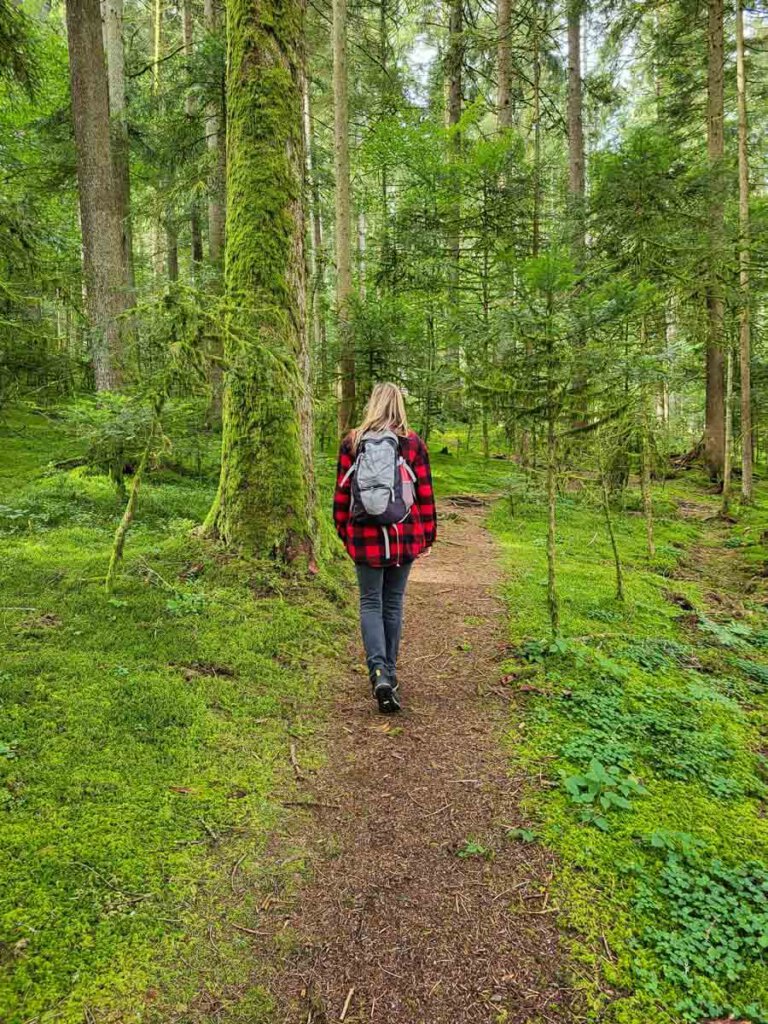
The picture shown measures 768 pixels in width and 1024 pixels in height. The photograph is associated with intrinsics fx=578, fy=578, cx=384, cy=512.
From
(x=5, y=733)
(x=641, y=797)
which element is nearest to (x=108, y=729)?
(x=5, y=733)

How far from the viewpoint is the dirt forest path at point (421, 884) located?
1.97 m

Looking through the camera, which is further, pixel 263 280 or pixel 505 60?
pixel 505 60

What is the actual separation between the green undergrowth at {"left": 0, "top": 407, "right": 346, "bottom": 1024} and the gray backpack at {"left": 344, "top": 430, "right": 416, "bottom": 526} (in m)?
1.30

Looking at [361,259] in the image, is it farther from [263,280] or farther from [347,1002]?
[347,1002]

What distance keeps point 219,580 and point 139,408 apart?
1790mm

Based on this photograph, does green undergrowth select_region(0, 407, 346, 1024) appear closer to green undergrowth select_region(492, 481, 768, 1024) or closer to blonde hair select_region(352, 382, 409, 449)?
green undergrowth select_region(492, 481, 768, 1024)

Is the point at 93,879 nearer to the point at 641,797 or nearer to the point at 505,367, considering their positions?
the point at 641,797

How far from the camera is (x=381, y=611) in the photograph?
3998mm

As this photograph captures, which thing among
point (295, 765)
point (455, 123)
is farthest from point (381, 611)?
point (455, 123)

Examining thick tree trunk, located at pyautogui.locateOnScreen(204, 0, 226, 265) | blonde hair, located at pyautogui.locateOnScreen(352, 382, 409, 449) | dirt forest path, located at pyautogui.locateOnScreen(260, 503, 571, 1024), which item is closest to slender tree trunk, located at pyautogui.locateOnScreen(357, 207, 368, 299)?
thick tree trunk, located at pyautogui.locateOnScreen(204, 0, 226, 265)

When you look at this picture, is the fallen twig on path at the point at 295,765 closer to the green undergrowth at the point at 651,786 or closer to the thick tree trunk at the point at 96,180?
the green undergrowth at the point at 651,786

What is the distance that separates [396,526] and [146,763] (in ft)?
6.54

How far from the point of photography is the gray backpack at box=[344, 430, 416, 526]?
12.4 feet

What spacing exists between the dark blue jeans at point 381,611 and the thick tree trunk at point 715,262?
8.95m
